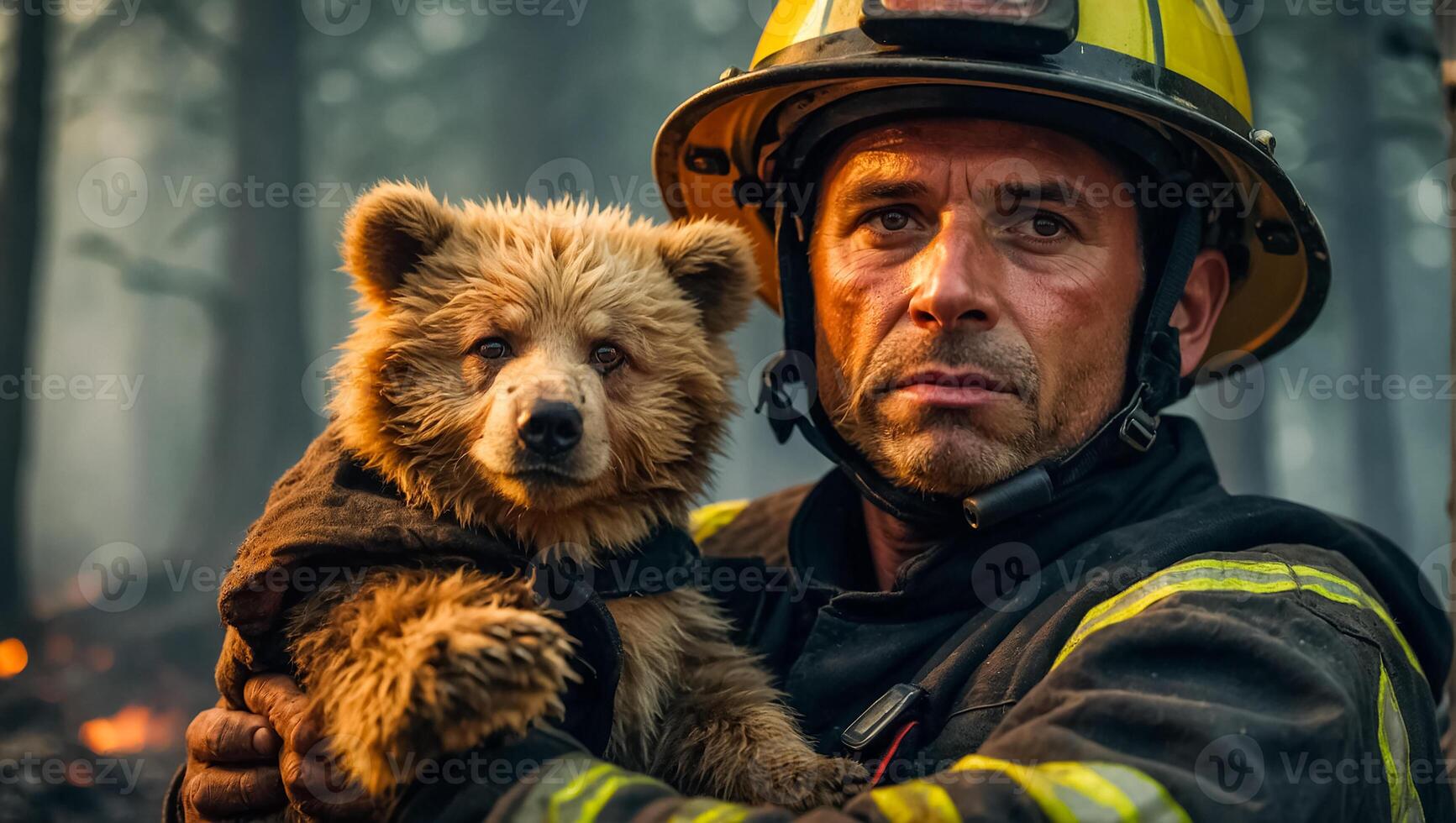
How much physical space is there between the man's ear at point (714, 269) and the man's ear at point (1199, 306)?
1.13 metres

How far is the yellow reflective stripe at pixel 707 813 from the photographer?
1.60 metres

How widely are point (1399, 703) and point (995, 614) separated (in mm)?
741

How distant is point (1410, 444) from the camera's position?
544 inches

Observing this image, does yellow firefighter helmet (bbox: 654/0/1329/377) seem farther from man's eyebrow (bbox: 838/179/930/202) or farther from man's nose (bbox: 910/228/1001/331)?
man's nose (bbox: 910/228/1001/331)

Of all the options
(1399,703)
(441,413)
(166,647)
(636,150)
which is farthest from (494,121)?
(1399,703)

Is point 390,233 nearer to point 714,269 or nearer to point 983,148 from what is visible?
point 714,269

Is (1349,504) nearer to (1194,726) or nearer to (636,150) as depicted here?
(636,150)

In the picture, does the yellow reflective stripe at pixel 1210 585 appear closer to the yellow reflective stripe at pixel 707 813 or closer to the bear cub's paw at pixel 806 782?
the bear cub's paw at pixel 806 782

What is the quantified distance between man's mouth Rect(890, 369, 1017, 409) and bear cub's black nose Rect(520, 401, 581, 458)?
790 mm

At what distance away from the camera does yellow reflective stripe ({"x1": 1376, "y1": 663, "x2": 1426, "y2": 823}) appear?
188 centimetres

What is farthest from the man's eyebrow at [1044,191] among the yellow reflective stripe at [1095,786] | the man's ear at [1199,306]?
the yellow reflective stripe at [1095,786]

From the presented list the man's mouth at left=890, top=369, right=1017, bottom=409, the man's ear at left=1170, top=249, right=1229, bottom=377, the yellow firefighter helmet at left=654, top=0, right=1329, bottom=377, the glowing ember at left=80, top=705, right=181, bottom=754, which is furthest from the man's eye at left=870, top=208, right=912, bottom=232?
the glowing ember at left=80, top=705, right=181, bottom=754

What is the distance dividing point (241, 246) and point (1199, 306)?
8.25 meters

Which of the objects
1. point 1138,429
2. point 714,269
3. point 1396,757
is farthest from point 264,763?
point 1396,757
